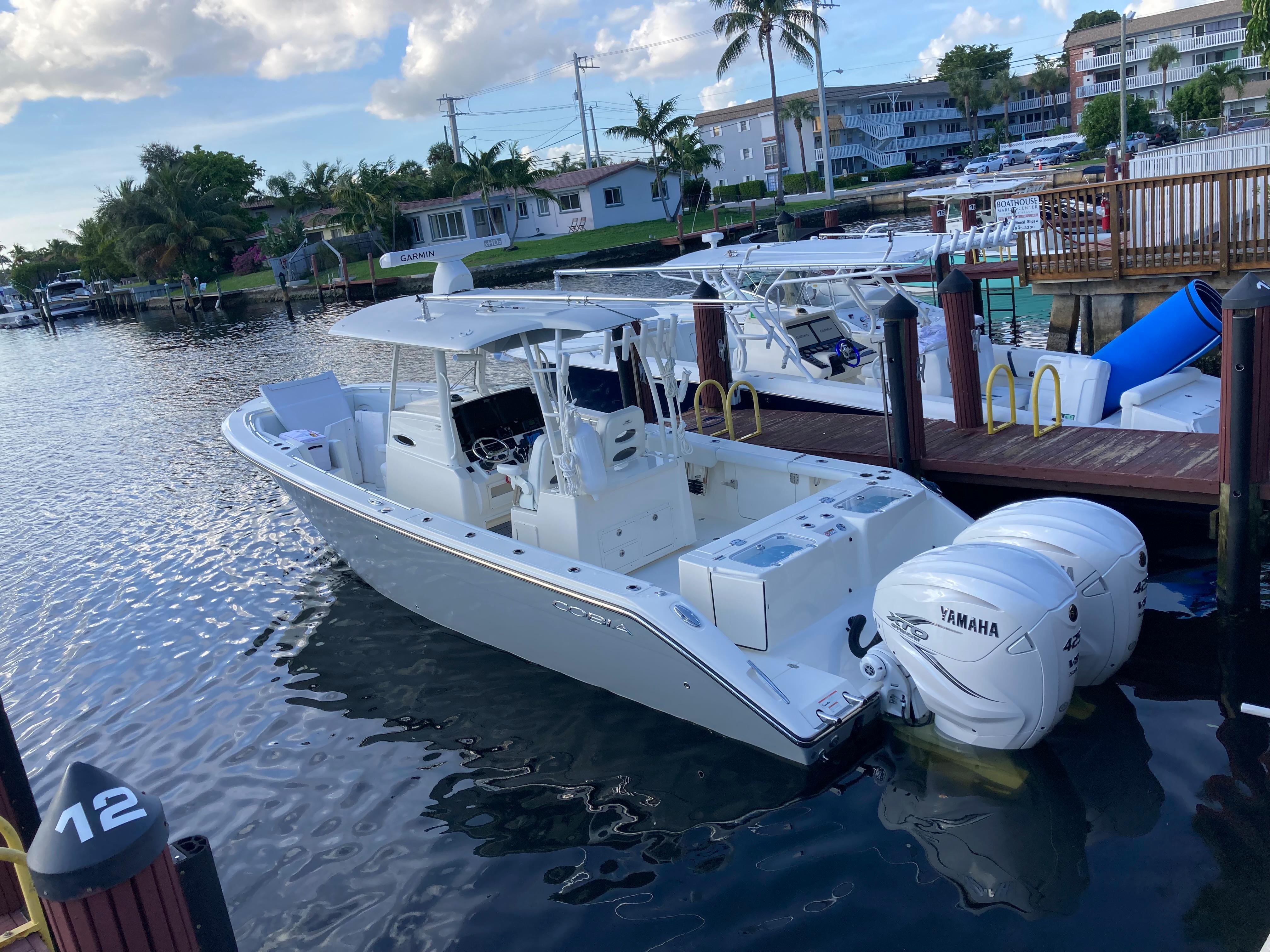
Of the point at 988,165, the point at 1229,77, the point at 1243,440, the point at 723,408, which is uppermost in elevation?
the point at 1229,77

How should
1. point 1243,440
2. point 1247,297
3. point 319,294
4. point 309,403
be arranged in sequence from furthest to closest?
point 319,294 < point 309,403 < point 1243,440 < point 1247,297

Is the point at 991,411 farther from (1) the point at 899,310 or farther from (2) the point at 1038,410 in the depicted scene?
(1) the point at 899,310

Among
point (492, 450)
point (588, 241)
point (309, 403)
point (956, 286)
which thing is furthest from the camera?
point (588, 241)

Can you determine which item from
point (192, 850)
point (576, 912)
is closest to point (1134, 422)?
point (576, 912)

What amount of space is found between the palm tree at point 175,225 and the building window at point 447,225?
1573 cm

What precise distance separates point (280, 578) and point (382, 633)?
2081mm

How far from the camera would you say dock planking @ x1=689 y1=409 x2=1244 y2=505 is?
261 inches

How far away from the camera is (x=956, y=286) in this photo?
26.2 ft

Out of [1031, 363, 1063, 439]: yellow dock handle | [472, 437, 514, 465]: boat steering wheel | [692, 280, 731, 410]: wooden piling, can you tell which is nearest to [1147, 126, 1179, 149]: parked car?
[692, 280, 731, 410]: wooden piling

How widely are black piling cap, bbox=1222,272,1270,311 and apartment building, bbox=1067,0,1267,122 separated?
59.1m

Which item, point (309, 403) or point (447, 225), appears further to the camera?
point (447, 225)

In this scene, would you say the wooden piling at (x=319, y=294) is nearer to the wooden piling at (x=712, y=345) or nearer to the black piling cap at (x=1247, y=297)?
the wooden piling at (x=712, y=345)

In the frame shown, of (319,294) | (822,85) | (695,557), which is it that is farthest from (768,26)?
(695,557)

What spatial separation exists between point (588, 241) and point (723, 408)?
108 feet
